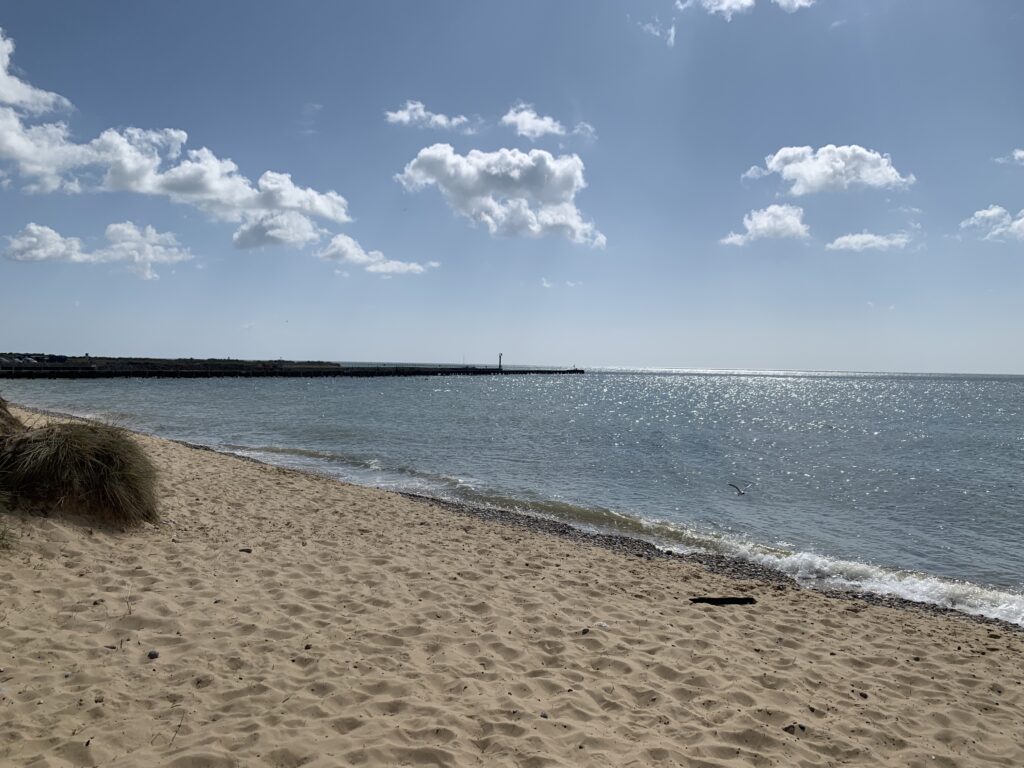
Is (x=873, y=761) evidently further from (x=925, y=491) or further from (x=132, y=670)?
(x=925, y=491)

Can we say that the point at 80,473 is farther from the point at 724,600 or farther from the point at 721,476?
the point at 721,476

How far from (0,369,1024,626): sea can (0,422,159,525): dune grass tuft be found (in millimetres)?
2632

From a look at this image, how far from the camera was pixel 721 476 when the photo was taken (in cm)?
2022

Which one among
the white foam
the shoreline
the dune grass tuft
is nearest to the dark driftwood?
the shoreline

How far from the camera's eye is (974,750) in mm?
4309

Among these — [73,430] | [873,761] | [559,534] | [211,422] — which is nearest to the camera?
[873,761]

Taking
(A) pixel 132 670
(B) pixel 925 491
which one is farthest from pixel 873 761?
(B) pixel 925 491

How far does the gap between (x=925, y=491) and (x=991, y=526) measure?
488 centimetres

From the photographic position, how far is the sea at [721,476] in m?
10.9

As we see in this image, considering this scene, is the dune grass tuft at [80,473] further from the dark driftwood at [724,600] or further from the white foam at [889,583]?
the white foam at [889,583]

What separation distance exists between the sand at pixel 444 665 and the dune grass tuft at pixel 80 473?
400mm

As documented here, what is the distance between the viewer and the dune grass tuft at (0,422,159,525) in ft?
23.4

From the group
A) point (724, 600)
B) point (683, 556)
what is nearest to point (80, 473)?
point (724, 600)

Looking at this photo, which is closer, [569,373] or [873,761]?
[873,761]
